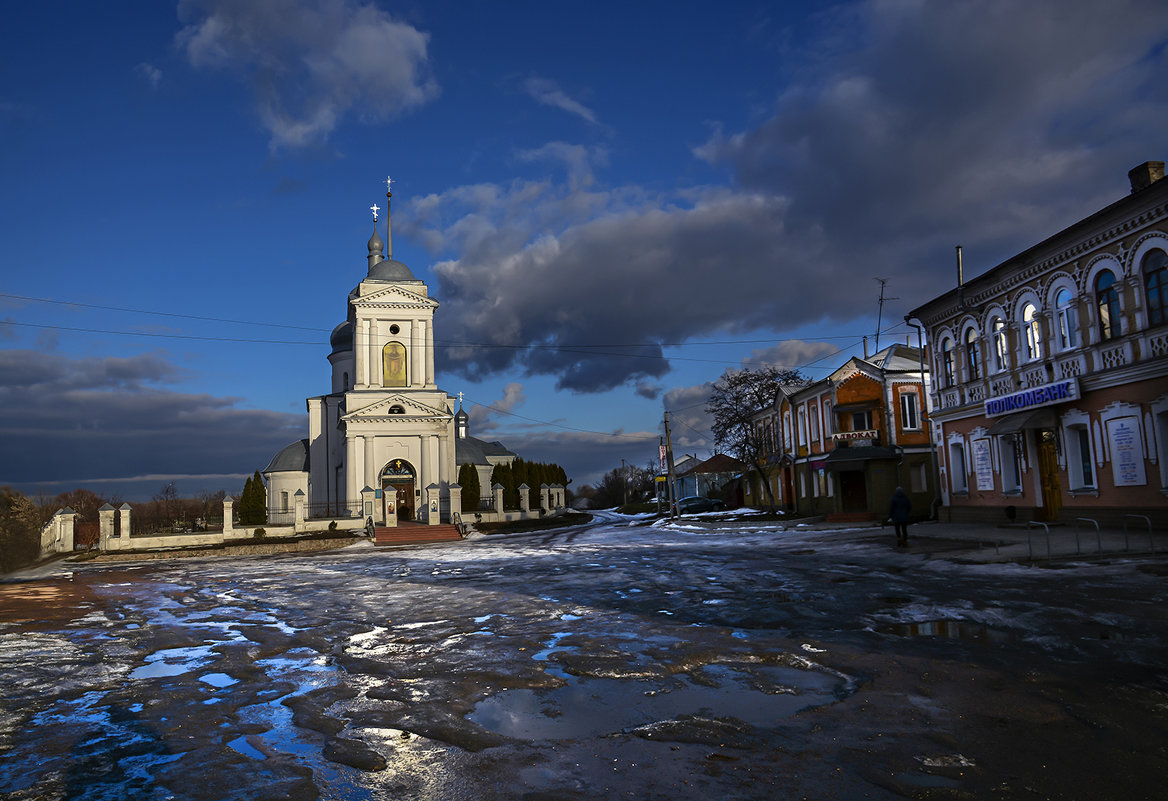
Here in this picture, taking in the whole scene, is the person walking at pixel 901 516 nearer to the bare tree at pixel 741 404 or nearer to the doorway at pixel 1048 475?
the doorway at pixel 1048 475

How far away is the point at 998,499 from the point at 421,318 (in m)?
34.9

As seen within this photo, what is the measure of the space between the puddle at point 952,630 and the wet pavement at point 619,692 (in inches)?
2.4

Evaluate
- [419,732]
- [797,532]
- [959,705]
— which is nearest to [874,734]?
[959,705]

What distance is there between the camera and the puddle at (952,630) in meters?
8.23

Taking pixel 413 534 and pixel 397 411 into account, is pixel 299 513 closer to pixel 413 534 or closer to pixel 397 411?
pixel 413 534

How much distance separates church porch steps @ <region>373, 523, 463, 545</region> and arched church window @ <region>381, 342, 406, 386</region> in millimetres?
11700

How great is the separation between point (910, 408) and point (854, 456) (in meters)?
3.92

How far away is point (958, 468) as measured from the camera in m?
26.1

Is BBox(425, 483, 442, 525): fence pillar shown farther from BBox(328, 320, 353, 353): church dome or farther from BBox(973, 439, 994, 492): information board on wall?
BBox(973, 439, 994, 492): information board on wall

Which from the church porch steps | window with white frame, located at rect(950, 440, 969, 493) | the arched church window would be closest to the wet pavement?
window with white frame, located at rect(950, 440, 969, 493)

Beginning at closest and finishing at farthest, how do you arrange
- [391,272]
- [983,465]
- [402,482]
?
[983,465]
[402,482]
[391,272]

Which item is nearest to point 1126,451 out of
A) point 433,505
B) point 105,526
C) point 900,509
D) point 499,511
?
point 900,509

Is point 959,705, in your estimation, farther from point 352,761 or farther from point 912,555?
point 912,555

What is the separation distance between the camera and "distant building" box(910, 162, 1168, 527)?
17.5m
